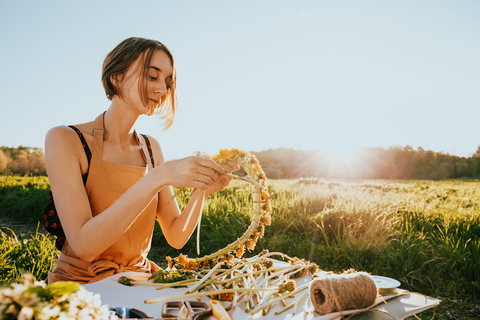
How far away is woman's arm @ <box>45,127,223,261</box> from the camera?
1.54 metres

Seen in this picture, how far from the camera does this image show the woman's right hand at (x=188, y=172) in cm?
152

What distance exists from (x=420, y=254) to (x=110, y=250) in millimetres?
3648

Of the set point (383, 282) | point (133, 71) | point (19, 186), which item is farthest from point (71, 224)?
point (19, 186)

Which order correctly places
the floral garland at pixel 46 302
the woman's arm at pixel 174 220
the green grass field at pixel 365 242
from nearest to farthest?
the floral garland at pixel 46 302 → the woman's arm at pixel 174 220 → the green grass field at pixel 365 242

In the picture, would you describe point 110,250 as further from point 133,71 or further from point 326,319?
point 326,319

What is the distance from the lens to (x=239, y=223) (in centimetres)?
520

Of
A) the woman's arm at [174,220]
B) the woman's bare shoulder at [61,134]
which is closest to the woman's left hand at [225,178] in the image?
the woman's arm at [174,220]

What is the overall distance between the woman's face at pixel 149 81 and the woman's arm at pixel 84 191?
0.42 meters

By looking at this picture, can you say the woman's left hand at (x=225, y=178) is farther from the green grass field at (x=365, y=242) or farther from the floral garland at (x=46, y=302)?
the green grass field at (x=365, y=242)

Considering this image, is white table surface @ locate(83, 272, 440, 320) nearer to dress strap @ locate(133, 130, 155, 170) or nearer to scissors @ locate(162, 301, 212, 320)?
scissors @ locate(162, 301, 212, 320)

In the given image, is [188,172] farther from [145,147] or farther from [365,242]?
[365,242]

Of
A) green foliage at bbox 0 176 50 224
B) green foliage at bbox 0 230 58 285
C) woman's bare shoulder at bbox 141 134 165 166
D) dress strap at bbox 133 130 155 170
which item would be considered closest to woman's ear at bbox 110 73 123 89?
dress strap at bbox 133 130 155 170

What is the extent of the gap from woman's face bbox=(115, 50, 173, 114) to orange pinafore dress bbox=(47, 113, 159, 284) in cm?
29

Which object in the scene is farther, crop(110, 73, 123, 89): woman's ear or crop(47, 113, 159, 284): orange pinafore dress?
crop(110, 73, 123, 89): woman's ear
